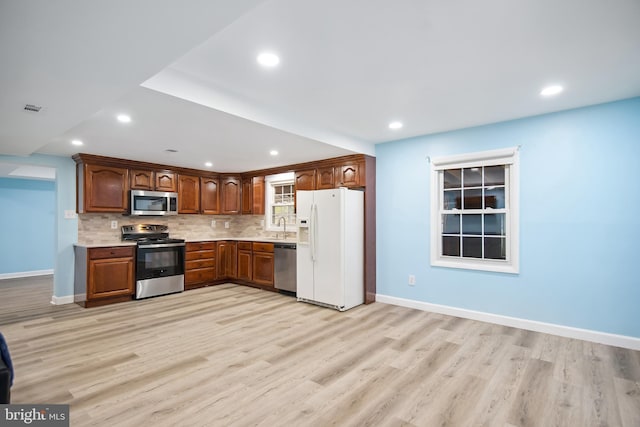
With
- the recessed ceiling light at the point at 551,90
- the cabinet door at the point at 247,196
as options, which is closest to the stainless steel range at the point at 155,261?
the cabinet door at the point at 247,196

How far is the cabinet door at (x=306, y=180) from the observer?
5336 millimetres

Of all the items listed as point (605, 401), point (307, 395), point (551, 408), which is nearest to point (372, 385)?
point (307, 395)

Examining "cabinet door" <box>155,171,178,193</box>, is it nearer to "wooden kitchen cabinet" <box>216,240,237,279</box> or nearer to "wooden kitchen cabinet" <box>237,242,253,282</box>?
"wooden kitchen cabinet" <box>216,240,237,279</box>

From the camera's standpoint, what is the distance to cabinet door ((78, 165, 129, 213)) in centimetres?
A: 473

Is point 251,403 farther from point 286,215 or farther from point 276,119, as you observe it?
point 286,215

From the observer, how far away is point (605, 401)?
2225 mm

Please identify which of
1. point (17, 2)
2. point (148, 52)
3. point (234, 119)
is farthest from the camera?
point (234, 119)

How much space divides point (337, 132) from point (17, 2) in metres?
3.20

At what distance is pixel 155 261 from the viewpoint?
17.0 feet

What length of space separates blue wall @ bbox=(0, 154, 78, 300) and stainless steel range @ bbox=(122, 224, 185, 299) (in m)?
0.76

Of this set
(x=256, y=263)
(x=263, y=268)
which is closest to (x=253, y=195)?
(x=256, y=263)

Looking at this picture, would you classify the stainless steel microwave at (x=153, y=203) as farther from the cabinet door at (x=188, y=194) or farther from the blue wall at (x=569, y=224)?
the blue wall at (x=569, y=224)

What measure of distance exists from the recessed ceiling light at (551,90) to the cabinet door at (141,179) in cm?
541

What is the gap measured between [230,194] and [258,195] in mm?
642
